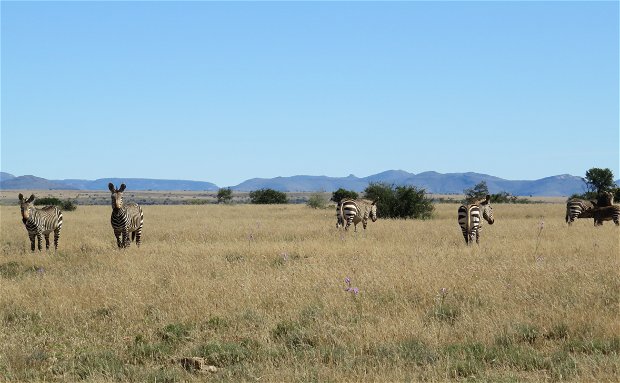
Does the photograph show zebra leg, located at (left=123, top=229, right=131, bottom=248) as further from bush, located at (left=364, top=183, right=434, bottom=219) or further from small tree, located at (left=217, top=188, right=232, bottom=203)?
small tree, located at (left=217, top=188, right=232, bottom=203)

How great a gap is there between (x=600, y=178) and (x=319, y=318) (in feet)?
215

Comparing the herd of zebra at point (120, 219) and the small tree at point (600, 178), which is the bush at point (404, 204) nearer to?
the herd of zebra at point (120, 219)

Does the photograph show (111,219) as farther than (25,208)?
No

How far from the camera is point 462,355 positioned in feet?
24.0

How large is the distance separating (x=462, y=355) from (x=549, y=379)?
107 cm

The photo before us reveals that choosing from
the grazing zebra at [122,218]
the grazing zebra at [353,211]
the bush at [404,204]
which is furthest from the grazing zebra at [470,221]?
the bush at [404,204]

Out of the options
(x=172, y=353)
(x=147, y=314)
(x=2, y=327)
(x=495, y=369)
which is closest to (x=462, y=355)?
(x=495, y=369)

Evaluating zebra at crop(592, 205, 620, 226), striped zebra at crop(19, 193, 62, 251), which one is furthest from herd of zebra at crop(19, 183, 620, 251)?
zebra at crop(592, 205, 620, 226)

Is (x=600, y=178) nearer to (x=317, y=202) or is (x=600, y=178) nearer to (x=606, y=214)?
(x=317, y=202)

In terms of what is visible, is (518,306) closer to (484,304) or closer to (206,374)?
(484,304)

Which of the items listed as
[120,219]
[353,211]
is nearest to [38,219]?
[120,219]

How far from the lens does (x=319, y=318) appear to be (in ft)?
29.4

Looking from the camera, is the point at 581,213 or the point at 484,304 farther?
the point at 581,213

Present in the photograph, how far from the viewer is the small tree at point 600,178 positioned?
216ft
